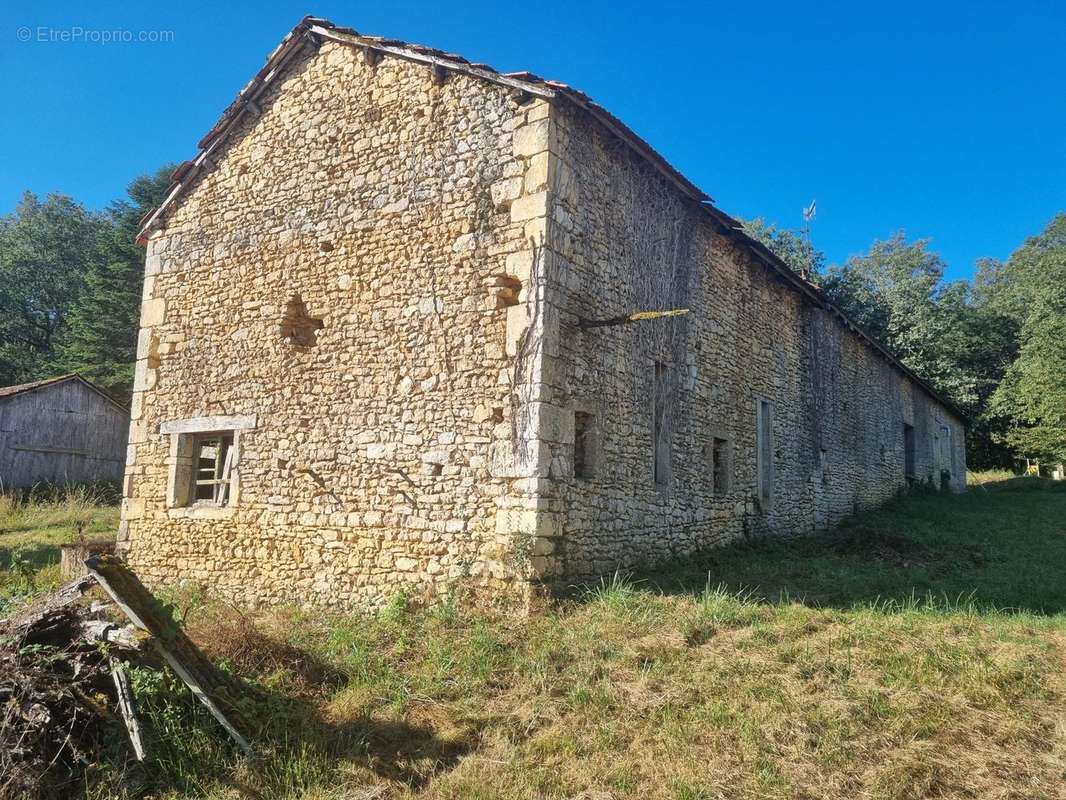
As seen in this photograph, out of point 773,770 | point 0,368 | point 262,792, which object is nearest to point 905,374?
point 773,770

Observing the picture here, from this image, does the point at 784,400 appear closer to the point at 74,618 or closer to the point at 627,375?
the point at 627,375

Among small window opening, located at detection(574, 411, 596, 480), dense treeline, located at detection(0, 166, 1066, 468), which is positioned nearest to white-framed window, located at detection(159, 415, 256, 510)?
small window opening, located at detection(574, 411, 596, 480)

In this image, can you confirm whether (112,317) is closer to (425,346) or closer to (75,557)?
(75,557)

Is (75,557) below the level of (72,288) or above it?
below

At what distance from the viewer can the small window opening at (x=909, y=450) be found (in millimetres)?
21234

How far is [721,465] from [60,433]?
56.0ft

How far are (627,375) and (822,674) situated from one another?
4.01m

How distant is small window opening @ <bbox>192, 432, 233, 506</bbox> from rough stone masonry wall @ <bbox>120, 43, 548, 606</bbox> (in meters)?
0.33

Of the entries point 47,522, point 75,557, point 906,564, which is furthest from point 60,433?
point 906,564

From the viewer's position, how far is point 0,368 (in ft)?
93.1

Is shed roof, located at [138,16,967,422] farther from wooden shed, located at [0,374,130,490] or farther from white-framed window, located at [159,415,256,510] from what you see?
wooden shed, located at [0,374,130,490]

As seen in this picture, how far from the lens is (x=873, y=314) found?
27719 millimetres

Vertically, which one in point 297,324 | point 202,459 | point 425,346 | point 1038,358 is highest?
point 1038,358

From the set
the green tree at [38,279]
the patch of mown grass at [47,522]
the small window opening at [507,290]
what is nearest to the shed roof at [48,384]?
the patch of mown grass at [47,522]
